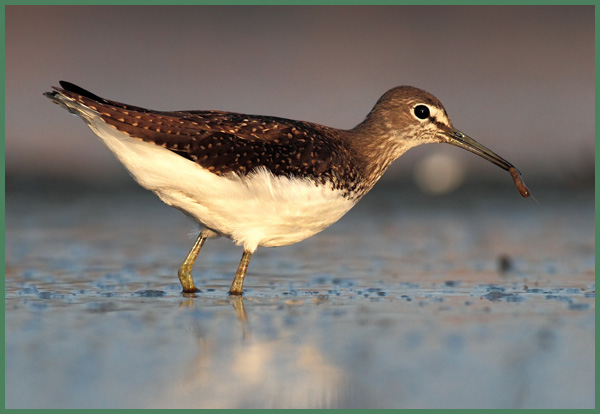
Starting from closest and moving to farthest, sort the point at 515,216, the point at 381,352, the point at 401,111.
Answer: the point at 381,352, the point at 401,111, the point at 515,216

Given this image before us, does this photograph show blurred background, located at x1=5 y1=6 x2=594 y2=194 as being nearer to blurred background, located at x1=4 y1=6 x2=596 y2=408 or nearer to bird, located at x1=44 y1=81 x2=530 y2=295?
blurred background, located at x1=4 y1=6 x2=596 y2=408

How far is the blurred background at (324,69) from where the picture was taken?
693 inches

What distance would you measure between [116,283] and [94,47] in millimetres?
12274

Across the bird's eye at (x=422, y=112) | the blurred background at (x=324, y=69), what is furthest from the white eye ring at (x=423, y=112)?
the blurred background at (x=324, y=69)

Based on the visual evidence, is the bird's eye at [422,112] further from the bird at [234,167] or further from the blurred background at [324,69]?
the blurred background at [324,69]

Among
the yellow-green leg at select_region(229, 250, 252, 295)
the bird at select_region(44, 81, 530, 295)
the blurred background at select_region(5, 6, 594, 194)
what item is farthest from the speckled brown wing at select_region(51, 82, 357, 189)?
the blurred background at select_region(5, 6, 594, 194)

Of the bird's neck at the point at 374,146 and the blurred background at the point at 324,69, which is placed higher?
the blurred background at the point at 324,69

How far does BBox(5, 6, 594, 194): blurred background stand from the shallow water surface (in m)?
3.73

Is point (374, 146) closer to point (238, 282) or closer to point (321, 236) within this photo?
point (238, 282)

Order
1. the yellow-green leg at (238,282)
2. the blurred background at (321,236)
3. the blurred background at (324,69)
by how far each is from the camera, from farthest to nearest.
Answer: the blurred background at (324,69) → the yellow-green leg at (238,282) → the blurred background at (321,236)

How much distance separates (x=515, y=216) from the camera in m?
14.3

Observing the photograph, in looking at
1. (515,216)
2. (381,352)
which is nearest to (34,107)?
(515,216)

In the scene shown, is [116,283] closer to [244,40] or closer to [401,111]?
[401,111]

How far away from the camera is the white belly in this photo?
8.73 m
